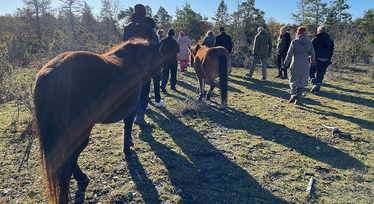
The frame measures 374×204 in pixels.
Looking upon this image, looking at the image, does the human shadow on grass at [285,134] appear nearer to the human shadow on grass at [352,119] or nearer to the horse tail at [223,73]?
the horse tail at [223,73]

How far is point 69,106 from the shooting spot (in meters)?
1.95

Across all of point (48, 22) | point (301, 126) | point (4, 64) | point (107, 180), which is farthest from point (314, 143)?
point (48, 22)

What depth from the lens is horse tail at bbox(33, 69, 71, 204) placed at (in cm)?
182

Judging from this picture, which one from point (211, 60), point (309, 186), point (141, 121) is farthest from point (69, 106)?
point (211, 60)

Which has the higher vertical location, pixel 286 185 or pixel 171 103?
pixel 171 103

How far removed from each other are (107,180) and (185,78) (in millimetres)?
7152

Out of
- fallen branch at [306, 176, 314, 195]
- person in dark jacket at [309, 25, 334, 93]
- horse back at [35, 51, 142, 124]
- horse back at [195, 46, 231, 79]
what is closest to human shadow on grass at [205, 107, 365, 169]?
fallen branch at [306, 176, 314, 195]

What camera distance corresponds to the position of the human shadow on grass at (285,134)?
3237mm

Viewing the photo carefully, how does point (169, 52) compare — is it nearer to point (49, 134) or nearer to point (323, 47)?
point (49, 134)

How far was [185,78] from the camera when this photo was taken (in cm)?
948

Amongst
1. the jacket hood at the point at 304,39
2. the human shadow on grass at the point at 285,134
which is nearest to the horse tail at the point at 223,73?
the human shadow on grass at the point at 285,134

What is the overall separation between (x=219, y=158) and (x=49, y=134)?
2407mm

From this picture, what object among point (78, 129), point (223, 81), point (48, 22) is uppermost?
point (48, 22)

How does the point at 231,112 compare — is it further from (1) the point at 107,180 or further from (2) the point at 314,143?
(1) the point at 107,180
